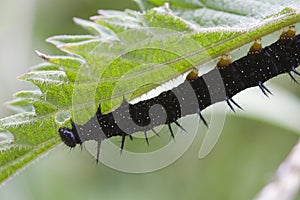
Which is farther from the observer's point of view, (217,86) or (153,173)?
(153,173)

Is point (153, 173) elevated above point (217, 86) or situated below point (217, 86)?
below

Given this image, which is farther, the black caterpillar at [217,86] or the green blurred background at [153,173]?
the green blurred background at [153,173]

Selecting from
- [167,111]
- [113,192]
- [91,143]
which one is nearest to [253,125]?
[113,192]

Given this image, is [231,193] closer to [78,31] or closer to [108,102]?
[78,31]

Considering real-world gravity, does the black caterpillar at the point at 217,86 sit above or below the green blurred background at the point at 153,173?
above
